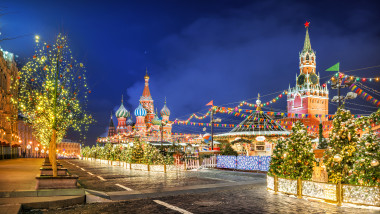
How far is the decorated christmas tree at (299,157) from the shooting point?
1199cm

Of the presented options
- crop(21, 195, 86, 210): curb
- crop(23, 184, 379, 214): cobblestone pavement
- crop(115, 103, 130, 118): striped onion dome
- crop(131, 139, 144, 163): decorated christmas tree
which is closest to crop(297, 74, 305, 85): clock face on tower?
crop(115, 103, 130, 118): striped onion dome

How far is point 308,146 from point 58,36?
39.4 feet

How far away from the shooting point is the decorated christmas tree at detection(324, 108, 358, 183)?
10906 mm

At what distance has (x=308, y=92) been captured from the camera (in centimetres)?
13338

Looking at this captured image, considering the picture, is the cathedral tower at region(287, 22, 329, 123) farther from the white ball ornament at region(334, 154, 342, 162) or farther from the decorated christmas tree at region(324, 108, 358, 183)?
the white ball ornament at region(334, 154, 342, 162)

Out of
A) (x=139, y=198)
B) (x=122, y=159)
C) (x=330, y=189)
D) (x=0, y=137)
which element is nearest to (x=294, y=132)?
(x=330, y=189)

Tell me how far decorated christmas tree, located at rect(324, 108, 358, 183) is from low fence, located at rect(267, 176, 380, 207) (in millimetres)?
977

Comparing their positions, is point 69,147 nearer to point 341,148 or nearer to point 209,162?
point 209,162

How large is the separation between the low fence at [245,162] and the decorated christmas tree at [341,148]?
1008 centimetres

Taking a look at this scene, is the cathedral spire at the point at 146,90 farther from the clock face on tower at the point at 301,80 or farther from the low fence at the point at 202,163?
the low fence at the point at 202,163

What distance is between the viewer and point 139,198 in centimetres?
1136

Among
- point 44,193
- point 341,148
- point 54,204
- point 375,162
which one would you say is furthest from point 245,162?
point 54,204

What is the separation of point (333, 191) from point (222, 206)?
11.9 feet

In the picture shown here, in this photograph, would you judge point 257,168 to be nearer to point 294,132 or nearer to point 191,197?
point 294,132
